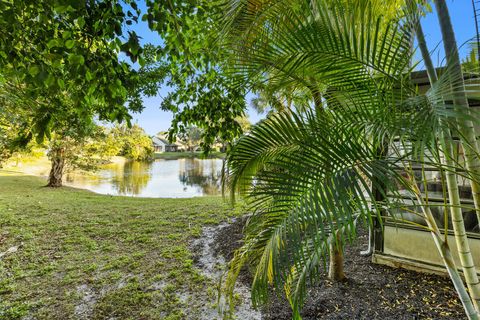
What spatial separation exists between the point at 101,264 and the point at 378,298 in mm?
3302

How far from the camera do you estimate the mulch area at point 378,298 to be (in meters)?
2.23

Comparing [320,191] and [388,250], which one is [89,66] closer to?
[320,191]

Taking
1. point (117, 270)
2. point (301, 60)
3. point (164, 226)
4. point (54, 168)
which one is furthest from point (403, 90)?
point (54, 168)

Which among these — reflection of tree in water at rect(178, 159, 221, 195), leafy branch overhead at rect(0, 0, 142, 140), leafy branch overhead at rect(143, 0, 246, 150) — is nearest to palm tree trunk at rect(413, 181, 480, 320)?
leafy branch overhead at rect(143, 0, 246, 150)

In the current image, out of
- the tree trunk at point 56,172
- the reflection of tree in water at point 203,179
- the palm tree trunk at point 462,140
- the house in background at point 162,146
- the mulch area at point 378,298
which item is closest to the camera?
the palm tree trunk at point 462,140

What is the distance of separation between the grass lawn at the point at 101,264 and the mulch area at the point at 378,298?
2.97 ft

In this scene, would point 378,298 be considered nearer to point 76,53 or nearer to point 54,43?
point 76,53

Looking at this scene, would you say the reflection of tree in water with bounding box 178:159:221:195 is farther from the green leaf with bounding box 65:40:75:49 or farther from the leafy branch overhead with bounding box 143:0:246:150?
the green leaf with bounding box 65:40:75:49

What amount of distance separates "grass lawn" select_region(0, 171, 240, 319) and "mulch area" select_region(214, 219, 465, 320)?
904mm

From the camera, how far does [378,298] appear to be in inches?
97.3

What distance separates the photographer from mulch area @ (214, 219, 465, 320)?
88.0 inches

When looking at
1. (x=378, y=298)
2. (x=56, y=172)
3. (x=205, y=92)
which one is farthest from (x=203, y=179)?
(x=378, y=298)

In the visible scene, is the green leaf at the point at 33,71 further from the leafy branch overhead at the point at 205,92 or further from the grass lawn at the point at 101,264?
the grass lawn at the point at 101,264

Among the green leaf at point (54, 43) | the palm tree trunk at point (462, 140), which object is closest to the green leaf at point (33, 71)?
the green leaf at point (54, 43)
